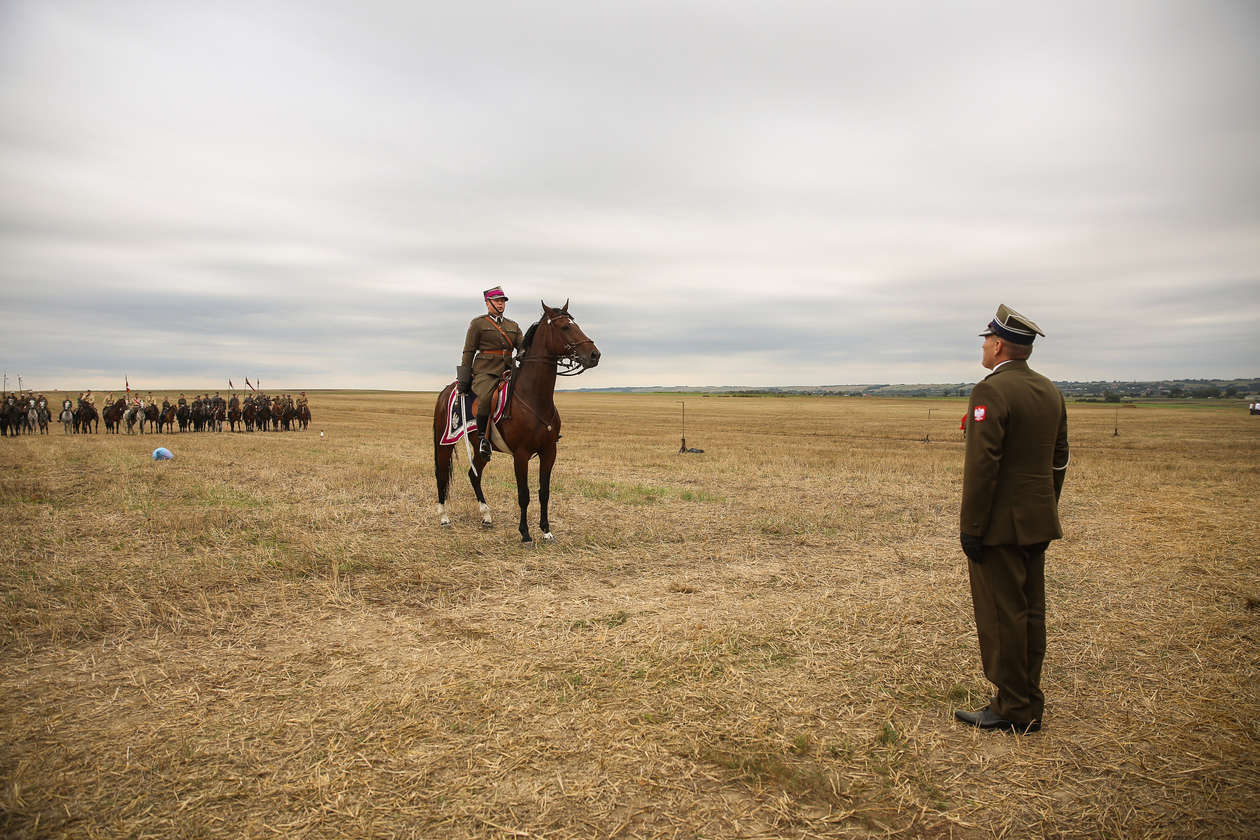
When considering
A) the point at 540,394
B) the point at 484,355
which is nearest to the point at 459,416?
the point at 484,355

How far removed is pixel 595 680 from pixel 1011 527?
118 inches

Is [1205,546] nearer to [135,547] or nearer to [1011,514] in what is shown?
[1011,514]

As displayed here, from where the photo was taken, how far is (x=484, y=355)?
31.4 feet

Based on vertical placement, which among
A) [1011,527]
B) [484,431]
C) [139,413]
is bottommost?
[1011,527]

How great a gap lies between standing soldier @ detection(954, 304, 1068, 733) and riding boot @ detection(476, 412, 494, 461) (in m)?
7.05

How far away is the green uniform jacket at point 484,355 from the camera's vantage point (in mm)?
9461

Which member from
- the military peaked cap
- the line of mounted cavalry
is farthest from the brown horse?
the line of mounted cavalry

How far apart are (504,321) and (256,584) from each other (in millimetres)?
5005

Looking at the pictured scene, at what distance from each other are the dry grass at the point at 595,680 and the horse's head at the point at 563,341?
2.65 m

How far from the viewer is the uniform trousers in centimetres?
389

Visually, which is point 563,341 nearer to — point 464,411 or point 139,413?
point 464,411

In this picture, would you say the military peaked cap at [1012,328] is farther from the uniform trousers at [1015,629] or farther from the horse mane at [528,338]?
the horse mane at [528,338]

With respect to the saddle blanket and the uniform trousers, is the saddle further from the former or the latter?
the uniform trousers

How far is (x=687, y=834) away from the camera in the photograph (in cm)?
299
